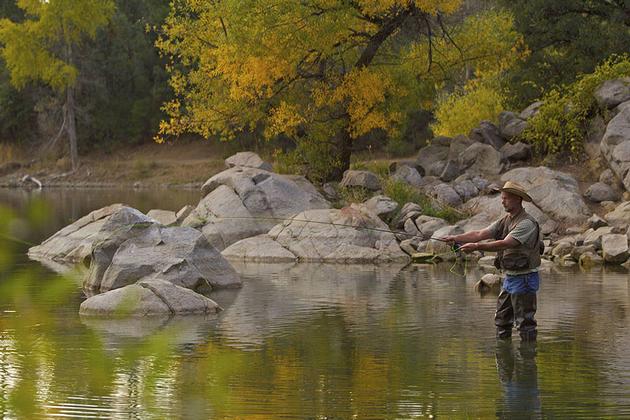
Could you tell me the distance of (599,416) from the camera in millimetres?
9125

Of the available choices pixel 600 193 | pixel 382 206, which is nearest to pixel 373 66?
pixel 382 206

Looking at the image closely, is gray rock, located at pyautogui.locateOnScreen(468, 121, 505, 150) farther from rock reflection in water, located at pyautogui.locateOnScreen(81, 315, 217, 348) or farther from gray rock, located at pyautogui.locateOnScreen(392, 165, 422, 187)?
rock reflection in water, located at pyautogui.locateOnScreen(81, 315, 217, 348)

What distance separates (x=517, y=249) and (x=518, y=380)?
5.54 feet

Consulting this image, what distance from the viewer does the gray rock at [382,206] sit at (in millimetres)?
23598

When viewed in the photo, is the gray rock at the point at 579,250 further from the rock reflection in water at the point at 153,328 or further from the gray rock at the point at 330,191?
the rock reflection in water at the point at 153,328

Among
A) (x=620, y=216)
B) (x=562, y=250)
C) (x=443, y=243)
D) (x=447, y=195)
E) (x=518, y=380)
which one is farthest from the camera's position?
(x=447, y=195)

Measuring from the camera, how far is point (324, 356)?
1216cm

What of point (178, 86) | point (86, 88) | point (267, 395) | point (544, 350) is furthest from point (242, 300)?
point (86, 88)

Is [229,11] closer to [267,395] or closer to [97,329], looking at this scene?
[97,329]

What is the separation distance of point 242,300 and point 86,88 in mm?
41489

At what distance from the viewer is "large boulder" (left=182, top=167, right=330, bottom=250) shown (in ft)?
76.3

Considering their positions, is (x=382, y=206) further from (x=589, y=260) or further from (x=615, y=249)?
(x=615, y=249)

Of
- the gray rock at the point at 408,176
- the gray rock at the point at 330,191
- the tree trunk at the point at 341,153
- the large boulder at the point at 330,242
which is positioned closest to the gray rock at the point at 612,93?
the gray rock at the point at 408,176

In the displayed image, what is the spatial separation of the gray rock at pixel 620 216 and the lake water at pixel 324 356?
3663 mm
